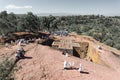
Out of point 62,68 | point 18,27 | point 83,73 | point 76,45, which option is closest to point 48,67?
point 62,68

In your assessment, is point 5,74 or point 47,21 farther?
point 47,21

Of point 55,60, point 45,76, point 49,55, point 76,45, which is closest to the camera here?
point 45,76

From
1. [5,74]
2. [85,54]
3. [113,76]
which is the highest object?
[5,74]

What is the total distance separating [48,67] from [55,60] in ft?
7.66

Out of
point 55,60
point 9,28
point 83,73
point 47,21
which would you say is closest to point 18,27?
point 9,28

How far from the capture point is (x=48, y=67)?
65.9 feet

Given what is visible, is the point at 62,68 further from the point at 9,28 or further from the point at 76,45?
the point at 9,28

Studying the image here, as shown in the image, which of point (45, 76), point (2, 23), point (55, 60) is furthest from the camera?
point (2, 23)

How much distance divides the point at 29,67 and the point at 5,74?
7.90 meters

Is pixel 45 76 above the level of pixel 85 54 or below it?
above

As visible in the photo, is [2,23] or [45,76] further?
[2,23]

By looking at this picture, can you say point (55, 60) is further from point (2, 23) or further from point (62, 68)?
point (2, 23)

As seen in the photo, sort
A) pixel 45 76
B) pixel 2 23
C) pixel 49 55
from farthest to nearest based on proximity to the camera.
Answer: pixel 2 23
pixel 49 55
pixel 45 76

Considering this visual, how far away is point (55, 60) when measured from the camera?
22.3 meters
